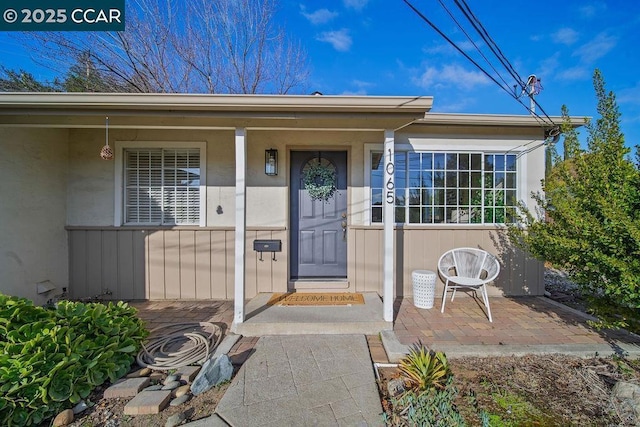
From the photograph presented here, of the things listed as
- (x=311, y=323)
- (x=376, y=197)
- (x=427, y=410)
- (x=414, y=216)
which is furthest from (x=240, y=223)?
(x=414, y=216)

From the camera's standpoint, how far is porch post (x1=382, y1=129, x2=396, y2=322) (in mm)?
2885

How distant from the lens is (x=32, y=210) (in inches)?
134

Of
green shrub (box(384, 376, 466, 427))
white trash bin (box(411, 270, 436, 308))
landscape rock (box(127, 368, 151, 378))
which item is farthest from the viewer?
white trash bin (box(411, 270, 436, 308))

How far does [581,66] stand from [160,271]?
27.2ft

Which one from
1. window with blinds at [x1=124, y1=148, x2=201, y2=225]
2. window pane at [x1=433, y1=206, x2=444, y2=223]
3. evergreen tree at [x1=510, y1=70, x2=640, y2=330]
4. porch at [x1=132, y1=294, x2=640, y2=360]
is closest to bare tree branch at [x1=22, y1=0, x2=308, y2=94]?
window with blinds at [x1=124, y1=148, x2=201, y2=225]

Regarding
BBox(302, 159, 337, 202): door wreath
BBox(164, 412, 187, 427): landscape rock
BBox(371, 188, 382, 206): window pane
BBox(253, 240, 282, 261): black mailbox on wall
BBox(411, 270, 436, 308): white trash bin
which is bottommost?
BBox(164, 412, 187, 427): landscape rock

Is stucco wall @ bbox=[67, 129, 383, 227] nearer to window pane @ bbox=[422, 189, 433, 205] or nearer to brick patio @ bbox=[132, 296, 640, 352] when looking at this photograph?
window pane @ bbox=[422, 189, 433, 205]

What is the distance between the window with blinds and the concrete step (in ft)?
6.15

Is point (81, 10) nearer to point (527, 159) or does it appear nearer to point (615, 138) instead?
point (615, 138)

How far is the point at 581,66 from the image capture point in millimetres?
5227

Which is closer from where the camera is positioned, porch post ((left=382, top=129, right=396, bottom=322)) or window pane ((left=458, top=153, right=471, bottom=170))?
porch post ((left=382, top=129, right=396, bottom=322))

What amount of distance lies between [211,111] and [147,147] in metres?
1.77

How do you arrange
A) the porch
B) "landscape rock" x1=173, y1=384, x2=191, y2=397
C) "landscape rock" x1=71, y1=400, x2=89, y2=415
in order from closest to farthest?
"landscape rock" x1=71, y1=400, x2=89, y2=415 → "landscape rock" x1=173, y1=384, x2=191, y2=397 → the porch

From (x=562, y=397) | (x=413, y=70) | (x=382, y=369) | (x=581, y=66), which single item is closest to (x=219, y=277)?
(x=382, y=369)
